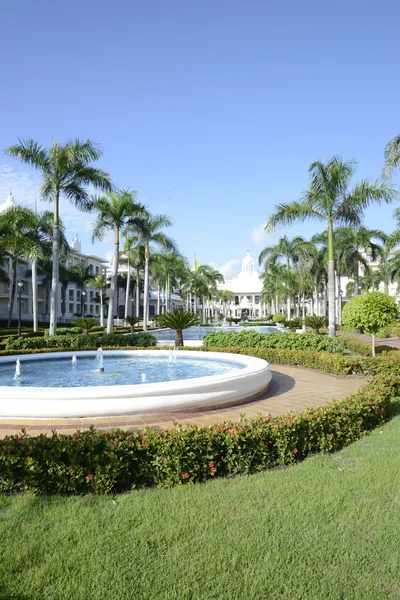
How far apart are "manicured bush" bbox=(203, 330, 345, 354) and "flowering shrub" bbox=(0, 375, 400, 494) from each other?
9713 mm

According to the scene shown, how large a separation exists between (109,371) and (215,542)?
28.5 feet

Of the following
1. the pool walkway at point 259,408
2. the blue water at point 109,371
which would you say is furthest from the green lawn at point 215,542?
the blue water at point 109,371

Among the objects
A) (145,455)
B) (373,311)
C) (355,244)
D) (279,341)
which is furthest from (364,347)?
(355,244)

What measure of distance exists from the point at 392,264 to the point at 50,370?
41.3m

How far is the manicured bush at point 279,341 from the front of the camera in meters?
14.4

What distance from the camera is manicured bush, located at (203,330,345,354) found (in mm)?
14445

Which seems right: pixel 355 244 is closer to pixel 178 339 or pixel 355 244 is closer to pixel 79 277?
pixel 178 339

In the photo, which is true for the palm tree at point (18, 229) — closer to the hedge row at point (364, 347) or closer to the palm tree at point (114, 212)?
the palm tree at point (114, 212)

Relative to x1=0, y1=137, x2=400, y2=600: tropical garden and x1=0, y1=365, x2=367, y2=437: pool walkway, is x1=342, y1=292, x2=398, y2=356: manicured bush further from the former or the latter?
x1=0, y1=137, x2=400, y2=600: tropical garden

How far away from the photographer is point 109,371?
1137 cm

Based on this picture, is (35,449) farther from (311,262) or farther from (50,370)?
(311,262)

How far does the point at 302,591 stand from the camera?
2.57 metres

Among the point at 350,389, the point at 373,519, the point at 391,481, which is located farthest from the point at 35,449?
the point at 350,389

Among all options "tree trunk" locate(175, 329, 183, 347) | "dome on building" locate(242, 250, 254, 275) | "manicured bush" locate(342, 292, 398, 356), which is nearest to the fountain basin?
"manicured bush" locate(342, 292, 398, 356)
